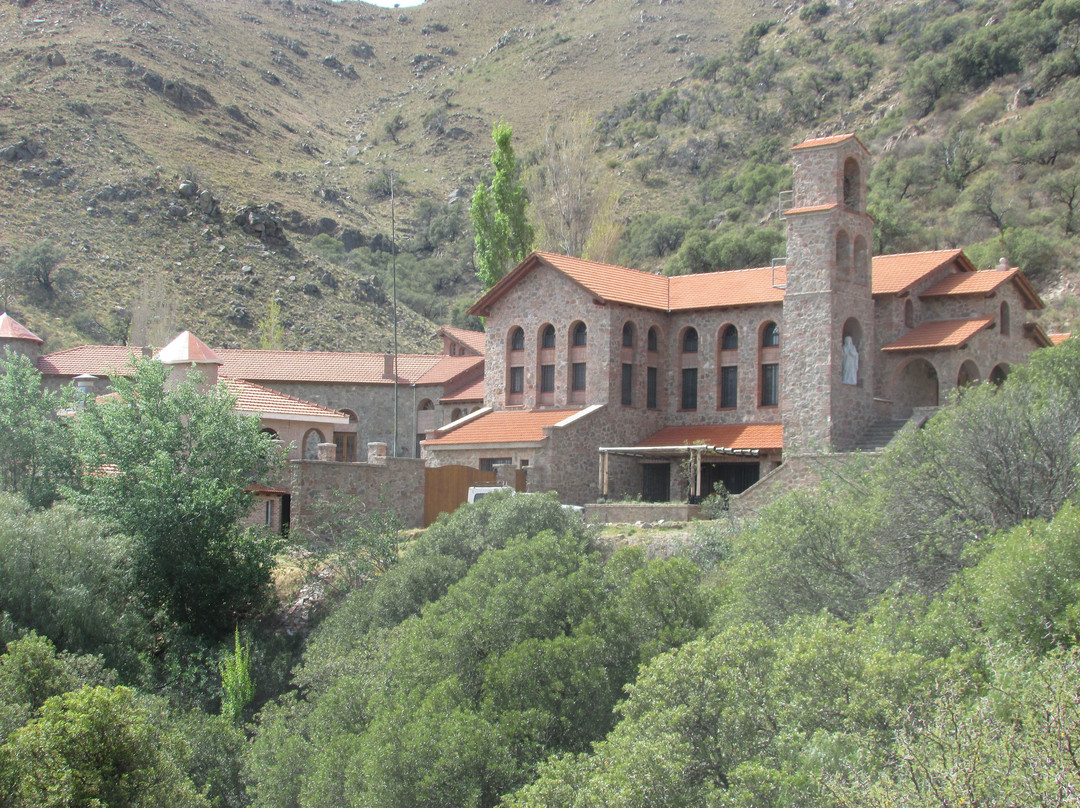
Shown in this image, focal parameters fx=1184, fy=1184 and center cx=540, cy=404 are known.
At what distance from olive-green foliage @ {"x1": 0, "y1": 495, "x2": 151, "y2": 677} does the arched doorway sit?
925 inches

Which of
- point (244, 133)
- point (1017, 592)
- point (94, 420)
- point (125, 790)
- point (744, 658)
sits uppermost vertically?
point (244, 133)

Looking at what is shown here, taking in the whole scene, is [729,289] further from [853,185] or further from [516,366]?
[516,366]

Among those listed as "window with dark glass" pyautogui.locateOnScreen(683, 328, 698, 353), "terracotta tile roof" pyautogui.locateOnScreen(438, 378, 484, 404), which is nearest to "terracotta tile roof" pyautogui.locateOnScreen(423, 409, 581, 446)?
"window with dark glass" pyautogui.locateOnScreen(683, 328, 698, 353)

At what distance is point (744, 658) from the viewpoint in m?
15.9

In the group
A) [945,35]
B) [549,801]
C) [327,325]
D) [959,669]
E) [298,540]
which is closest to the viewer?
[959,669]

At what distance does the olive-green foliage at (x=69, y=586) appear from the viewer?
26000mm

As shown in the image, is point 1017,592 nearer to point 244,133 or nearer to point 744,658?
point 744,658

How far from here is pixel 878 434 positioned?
116ft

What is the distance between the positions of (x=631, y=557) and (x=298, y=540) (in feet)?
39.3

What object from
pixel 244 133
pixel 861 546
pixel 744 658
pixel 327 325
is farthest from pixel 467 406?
pixel 244 133

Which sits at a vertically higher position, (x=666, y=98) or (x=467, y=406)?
(x=666, y=98)

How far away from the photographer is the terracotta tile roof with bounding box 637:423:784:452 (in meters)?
36.4

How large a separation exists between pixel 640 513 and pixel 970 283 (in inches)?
536

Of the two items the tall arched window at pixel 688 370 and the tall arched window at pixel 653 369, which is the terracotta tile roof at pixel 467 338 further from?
the tall arched window at pixel 688 370
